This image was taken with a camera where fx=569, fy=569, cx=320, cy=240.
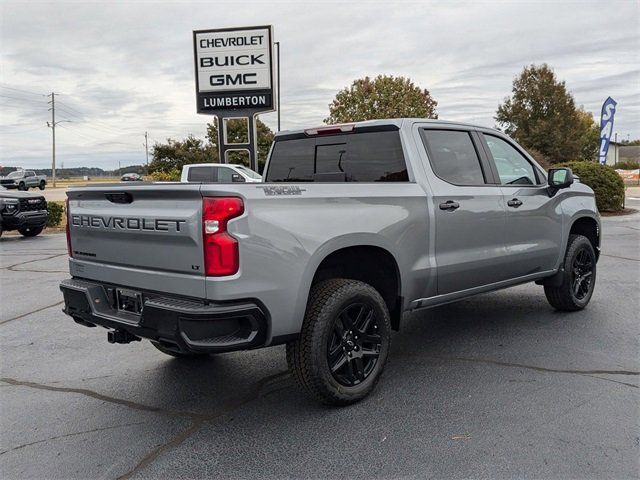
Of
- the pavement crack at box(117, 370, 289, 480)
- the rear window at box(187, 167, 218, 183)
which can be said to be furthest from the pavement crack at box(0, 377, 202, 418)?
the rear window at box(187, 167, 218, 183)

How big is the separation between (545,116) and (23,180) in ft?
131

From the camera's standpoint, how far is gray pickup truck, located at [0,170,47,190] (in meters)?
41.1

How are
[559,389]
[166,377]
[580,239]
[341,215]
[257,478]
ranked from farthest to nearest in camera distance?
[580,239] → [166,377] → [559,389] → [341,215] → [257,478]

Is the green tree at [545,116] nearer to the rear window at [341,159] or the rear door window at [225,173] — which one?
the rear door window at [225,173]

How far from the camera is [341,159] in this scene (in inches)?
185

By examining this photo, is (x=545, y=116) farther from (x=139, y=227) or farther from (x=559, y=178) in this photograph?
(x=139, y=227)

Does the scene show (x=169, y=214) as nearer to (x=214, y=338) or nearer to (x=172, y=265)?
(x=172, y=265)

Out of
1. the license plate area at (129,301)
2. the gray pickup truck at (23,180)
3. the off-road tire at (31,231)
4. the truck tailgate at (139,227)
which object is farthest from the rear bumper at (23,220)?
the gray pickup truck at (23,180)

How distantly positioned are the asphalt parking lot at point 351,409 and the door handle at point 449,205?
124cm

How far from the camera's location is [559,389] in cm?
394

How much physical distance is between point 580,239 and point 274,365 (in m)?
3.49

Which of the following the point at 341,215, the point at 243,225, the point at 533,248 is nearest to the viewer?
the point at 243,225

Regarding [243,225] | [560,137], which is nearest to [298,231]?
[243,225]

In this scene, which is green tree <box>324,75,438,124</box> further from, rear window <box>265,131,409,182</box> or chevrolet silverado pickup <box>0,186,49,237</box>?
rear window <box>265,131,409,182</box>
